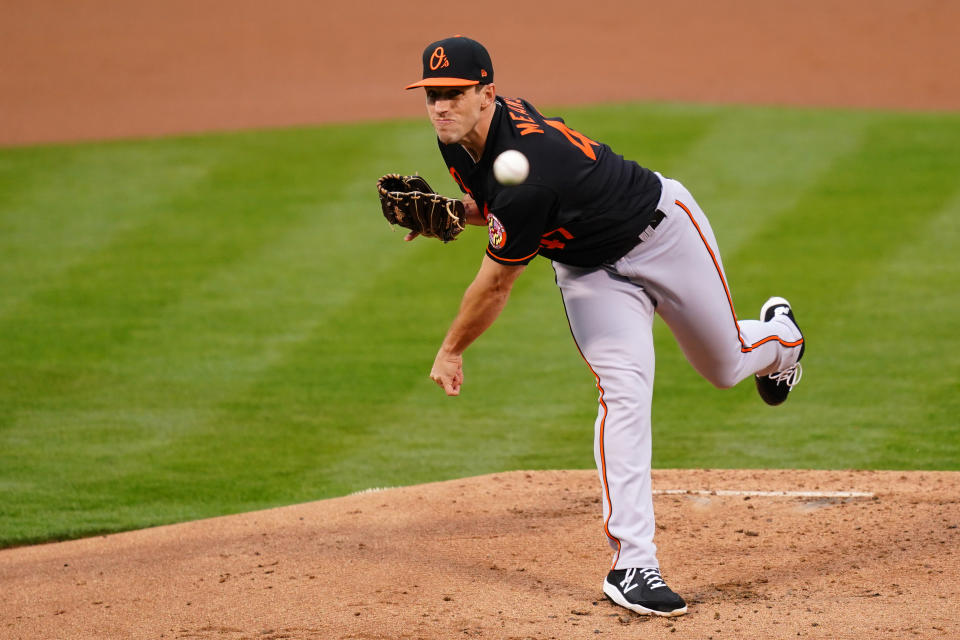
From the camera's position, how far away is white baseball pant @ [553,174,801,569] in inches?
167

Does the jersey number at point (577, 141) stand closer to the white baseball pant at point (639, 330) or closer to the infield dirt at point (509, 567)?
the white baseball pant at point (639, 330)

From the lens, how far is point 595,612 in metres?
4.15

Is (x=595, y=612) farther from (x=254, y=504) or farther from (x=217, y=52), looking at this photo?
(x=217, y=52)

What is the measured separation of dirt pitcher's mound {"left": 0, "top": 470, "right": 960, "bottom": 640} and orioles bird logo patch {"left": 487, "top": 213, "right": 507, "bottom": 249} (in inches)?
47.3

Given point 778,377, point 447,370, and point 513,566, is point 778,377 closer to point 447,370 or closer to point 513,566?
point 513,566

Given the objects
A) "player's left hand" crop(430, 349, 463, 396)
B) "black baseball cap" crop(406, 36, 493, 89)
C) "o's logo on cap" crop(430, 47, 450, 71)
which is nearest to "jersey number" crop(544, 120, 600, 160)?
"black baseball cap" crop(406, 36, 493, 89)

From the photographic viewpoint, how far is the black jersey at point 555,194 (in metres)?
4.06

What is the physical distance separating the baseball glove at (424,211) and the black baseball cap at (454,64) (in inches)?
20.0

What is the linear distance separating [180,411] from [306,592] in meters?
3.15

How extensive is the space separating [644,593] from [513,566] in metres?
0.71

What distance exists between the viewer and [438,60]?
4086 millimetres

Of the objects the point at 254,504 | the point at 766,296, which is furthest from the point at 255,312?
the point at 766,296

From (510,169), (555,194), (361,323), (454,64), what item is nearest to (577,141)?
(555,194)

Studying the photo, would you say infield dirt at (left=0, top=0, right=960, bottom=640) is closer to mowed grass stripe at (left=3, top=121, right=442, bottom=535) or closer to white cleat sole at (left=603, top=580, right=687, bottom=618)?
white cleat sole at (left=603, top=580, right=687, bottom=618)
